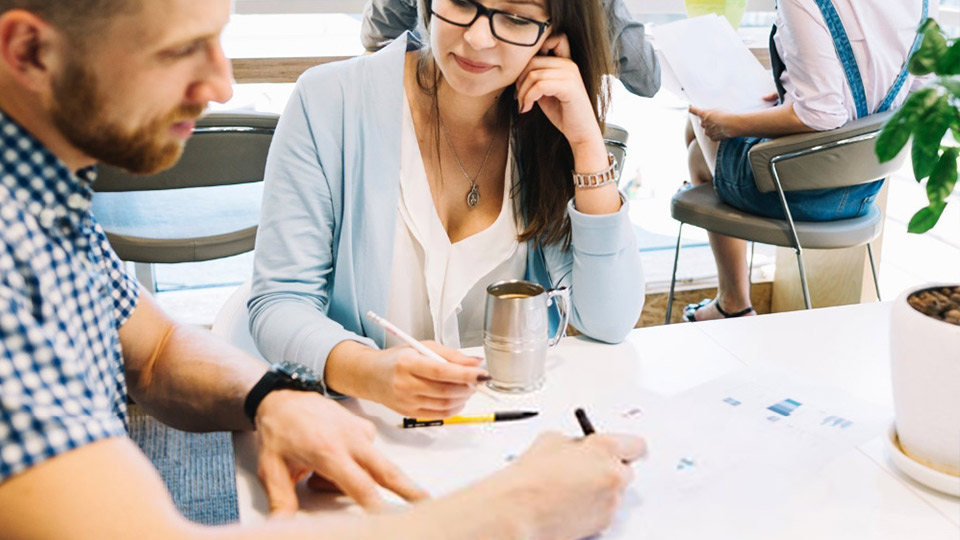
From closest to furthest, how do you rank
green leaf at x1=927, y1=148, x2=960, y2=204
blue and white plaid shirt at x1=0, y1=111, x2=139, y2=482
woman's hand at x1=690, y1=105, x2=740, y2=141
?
blue and white plaid shirt at x1=0, y1=111, x2=139, y2=482, green leaf at x1=927, y1=148, x2=960, y2=204, woman's hand at x1=690, y1=105, x2=740, y2=141

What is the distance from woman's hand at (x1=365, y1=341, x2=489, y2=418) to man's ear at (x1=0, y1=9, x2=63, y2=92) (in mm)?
505

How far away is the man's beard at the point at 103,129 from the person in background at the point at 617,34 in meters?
1.76

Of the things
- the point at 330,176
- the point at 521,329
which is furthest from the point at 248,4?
the point at 521,329

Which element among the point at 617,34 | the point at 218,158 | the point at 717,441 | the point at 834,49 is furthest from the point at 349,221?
the point at 834,49

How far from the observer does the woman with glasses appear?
1.40 meters

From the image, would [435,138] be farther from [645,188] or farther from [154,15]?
[645,188]

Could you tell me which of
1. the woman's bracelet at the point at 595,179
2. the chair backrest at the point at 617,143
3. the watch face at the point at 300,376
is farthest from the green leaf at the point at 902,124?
the chair backrest at the point at 617,143

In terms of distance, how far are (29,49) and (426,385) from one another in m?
0.55

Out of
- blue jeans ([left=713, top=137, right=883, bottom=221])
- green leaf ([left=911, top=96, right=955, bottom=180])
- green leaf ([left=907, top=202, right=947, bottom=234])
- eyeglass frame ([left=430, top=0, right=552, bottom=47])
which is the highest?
eyeglass frame ([left=430, top=0, right=552, bottom=47])

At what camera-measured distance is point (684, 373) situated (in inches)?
48.4

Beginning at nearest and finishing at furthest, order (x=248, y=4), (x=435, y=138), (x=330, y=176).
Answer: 1. (x=330, y=176)
2. (x=435, y=138)
3. (x=248, y=4)

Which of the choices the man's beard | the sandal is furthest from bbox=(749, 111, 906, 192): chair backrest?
the man's beard

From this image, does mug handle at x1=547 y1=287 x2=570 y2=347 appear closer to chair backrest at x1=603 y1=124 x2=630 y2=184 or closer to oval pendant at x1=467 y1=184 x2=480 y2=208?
oval pendant at x1=467 y1=184 x2=480 y2=208

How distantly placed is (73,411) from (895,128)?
797 mm
